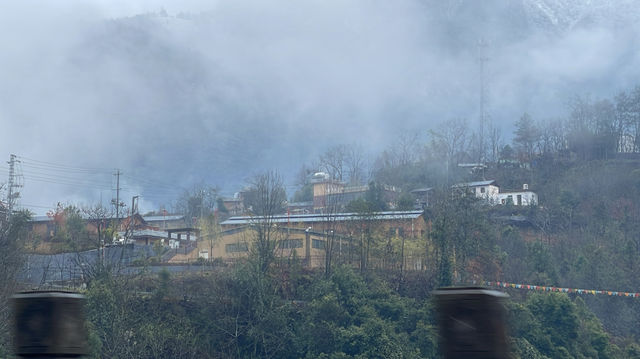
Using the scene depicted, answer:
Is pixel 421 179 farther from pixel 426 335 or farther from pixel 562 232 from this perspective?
pixel 426 335

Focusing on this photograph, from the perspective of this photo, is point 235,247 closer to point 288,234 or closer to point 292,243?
point 288,234

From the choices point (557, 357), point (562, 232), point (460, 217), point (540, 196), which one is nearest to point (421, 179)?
point (540, 196)

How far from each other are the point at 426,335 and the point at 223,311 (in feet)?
30.8

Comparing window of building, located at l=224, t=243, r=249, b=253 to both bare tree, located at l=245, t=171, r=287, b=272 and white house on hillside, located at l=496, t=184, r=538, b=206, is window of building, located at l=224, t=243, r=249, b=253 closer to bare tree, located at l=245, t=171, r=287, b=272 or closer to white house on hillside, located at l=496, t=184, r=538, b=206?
bare tree, located at l=245, t=171, r=287, b=272

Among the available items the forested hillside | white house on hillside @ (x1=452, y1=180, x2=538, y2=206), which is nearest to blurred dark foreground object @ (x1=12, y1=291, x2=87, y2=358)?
the forested hillside

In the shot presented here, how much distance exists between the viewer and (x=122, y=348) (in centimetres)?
2375

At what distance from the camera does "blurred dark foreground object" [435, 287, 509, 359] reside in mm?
1902

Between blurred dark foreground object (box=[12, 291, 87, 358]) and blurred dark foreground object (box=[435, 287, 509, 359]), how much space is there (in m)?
1.35

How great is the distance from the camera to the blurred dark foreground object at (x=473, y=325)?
6.24 feet

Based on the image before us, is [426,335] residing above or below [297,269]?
below

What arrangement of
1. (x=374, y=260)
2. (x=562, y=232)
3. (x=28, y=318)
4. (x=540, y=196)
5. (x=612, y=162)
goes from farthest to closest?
(x=612, y=162), (x=540, y=196), (x=562, y=232), (x=374, y=260), (x=28, y=318)

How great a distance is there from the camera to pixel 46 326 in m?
2.20

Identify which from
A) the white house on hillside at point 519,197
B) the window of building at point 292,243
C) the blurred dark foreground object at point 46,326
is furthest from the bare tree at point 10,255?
the white house on hillside at point 519,197

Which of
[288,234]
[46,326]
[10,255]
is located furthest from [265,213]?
[46,326]
